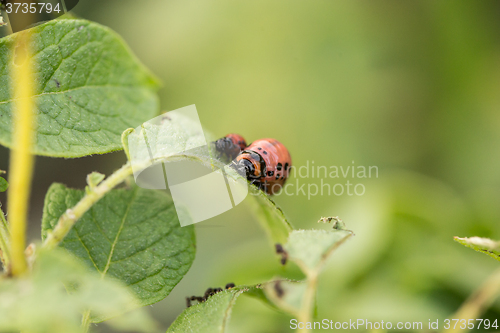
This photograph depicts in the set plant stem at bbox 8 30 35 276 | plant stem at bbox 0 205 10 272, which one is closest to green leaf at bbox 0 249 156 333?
plant stem at bbox 8 30 35 276

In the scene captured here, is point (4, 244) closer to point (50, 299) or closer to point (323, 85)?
point (50, 299)

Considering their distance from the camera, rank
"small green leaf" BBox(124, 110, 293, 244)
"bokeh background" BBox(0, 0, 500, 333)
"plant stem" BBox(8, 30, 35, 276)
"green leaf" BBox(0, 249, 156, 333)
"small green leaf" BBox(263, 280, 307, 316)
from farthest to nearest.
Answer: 1. "bokeh background" BBox(0, 0, 500, 333)
2. "small green leaf" BBox(124, 110, 293, 244)
3. "small green leaf" BBox(263, 280, 307, 316)
4. "plant stem" BBox(8, 30, 35, 276)
5. "green leaf" BBox(0, 249, 156, 333)

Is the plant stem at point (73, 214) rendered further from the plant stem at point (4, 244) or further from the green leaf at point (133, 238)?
the green leaf at point (133, 238)

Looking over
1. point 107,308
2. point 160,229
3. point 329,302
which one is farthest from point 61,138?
point 329,302

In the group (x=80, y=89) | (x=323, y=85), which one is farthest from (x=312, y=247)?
(x=323, y=85)

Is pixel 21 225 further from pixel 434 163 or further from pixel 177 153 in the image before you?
pixel 434 163

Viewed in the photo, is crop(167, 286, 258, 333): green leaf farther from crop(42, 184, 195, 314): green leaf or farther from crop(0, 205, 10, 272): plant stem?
crop(0, 205, 10, 272): plant stem
